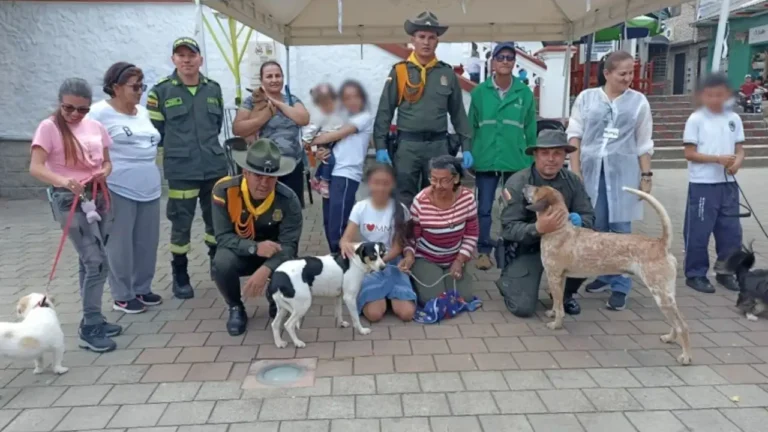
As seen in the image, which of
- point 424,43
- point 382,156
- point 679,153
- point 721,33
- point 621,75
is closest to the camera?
point 621,75

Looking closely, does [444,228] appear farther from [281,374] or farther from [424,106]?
[281,374]

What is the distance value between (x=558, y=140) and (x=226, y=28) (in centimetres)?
739

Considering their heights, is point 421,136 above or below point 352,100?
below

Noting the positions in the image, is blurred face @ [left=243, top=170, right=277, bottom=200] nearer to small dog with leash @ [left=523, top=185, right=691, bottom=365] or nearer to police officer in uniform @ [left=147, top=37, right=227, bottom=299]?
police officer in uniform @ [left=147, top=37, right=227, bottom=299]

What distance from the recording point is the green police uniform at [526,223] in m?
4.13

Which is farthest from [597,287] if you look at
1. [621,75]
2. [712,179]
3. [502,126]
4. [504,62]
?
[504,62]

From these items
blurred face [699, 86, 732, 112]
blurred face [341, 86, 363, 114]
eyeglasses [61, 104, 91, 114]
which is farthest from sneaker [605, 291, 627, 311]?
eyeglasses [61, 104, 91, 114]

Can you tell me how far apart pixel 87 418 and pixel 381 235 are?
216cm

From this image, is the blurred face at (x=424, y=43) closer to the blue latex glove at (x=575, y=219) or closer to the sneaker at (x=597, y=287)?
the blue latex glove at (x=575, y=219)

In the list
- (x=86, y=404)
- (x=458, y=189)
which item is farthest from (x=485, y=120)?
(x=86, y=404)

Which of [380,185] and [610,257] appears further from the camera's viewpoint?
[380,185]

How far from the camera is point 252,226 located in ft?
13.0

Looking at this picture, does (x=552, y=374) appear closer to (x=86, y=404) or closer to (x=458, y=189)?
(x=458, y=189)

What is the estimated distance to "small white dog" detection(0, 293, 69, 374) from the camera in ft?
10.1
